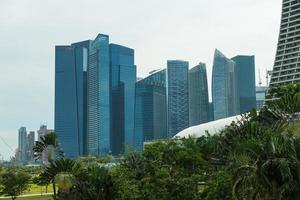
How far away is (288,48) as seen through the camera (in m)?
138

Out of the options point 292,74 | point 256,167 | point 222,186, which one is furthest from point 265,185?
point 292,74

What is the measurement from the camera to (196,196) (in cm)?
3459

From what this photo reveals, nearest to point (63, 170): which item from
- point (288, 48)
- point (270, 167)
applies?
point (270, 167)

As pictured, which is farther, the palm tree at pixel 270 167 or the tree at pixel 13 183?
the tree at pixel 13 183

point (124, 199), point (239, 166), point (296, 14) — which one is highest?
point (296, 14)

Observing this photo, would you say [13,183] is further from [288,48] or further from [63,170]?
[288,48]

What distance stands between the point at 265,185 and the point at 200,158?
2850 cm

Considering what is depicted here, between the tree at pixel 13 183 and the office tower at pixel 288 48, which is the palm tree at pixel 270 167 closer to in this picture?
the tree at pixel 13 183

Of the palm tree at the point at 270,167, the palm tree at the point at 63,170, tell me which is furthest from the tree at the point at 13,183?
the palm tree at the point at 270,167

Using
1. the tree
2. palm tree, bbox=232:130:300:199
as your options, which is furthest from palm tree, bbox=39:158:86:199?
the tree

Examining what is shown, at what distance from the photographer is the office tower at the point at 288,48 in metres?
134

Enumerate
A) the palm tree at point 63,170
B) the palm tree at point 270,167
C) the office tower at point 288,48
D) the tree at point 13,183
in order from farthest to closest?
A: the office tower at point 288,48 < the tree at point 13,183 < the palm tree at point 63,170 < the palm tree at point 270,167

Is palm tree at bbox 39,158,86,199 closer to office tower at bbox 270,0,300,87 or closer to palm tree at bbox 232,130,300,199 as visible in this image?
palm tree at bbox 232,130,300,199

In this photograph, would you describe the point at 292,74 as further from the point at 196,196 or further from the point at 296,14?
the point at 196,196
